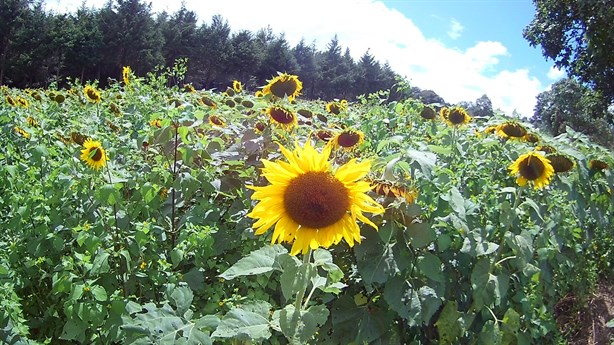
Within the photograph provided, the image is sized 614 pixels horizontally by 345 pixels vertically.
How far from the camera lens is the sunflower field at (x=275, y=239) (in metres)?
1.28

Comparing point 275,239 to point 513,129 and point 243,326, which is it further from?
point 513,129

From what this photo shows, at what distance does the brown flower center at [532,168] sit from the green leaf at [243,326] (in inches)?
50.7

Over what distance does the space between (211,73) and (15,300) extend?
42.3 meters

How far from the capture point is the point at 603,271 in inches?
159

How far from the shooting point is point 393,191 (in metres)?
1.62

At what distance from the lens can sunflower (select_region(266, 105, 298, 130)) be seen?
2.33 meters

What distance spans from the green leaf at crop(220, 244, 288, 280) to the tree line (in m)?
17.1

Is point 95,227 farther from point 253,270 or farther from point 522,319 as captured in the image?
point 522,319

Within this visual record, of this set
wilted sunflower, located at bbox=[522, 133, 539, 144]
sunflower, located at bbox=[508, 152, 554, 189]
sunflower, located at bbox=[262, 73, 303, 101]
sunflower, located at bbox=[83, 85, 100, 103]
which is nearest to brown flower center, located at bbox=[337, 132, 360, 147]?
sunflower, located at bbox=[262, 73, 303, 101]

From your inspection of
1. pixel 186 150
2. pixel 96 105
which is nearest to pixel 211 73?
pixel 96 105

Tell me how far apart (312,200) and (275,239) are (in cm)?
14

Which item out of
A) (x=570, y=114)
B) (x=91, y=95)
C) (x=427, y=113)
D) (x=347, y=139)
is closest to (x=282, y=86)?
(x=347, y=139)

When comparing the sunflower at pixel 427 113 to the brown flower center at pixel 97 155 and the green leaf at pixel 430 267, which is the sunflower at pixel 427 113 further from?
the brown flower center at pixel 97 155

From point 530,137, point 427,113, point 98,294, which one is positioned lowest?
point 98,294
